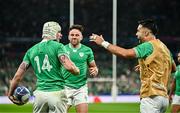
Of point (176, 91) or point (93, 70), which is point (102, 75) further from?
point (93, 70)

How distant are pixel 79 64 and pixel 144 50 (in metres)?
4.11

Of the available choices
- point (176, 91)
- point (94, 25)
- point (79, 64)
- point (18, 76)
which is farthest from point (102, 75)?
point (18, 76)

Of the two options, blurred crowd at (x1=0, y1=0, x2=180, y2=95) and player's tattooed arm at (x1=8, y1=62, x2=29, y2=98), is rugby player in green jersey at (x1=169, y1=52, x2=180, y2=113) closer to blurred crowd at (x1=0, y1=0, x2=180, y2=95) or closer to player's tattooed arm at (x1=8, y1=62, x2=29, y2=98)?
player's tattooed arm at (x1=8, y1=62, x2=29, y2=98)

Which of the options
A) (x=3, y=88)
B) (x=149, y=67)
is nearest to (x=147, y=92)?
(x=149, y=67)

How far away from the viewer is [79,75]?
501 inches

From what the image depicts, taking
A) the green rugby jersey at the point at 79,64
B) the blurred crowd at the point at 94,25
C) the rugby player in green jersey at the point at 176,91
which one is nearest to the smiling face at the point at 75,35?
the green rugby jersey at the point at 79,64

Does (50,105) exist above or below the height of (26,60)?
below

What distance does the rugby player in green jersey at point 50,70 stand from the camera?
357 inches

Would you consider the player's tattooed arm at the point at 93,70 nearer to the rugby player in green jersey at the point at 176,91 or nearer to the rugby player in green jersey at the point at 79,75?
the rugby player in green jersey at the point at 79,75

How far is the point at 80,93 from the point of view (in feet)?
41.4

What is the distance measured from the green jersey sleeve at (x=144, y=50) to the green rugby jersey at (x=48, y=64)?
1.00m

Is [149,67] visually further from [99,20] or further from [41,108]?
[99,20]

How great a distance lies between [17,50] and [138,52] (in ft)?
67.5

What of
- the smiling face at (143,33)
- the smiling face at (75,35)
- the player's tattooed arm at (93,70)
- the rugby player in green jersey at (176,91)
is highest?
the smiling face at (75,35)
